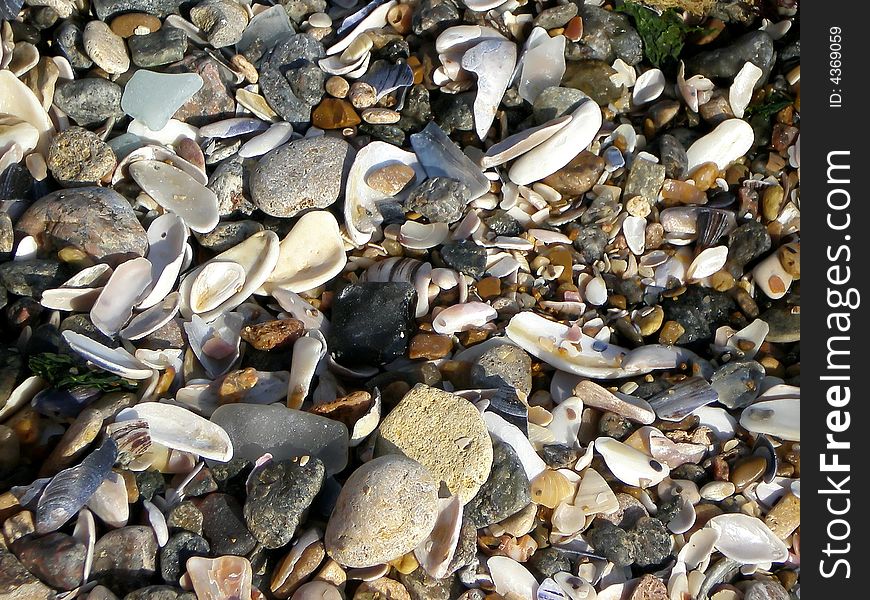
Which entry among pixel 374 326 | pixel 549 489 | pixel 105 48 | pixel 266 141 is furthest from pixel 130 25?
pixel 549 489

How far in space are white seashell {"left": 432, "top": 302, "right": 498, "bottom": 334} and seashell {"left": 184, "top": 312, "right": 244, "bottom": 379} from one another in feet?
2.57

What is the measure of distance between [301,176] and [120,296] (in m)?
0.85

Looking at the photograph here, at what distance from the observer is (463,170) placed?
3.26 meters

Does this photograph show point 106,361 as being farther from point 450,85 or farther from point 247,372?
point 450,85

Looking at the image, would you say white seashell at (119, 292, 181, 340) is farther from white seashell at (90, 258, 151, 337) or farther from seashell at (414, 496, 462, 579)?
seashell at (414, 496, 462, 579)

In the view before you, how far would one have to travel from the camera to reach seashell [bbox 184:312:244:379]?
292 centimetres

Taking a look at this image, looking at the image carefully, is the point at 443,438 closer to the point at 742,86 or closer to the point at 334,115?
the point at 334,115

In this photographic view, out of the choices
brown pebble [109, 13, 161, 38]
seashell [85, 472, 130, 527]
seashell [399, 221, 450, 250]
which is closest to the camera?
seashell [85, 472, 130, 527]

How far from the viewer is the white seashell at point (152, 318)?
9.34 feet

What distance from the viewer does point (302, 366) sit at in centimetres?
280

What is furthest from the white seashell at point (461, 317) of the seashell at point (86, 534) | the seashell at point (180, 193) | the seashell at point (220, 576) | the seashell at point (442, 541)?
the seashell at point (86, 534)

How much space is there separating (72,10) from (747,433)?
330 centimetres

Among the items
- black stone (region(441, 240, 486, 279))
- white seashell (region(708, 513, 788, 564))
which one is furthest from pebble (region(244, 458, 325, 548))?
white seashell (region(708, 513, 788, 564))

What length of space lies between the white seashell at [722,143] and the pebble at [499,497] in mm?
1700
